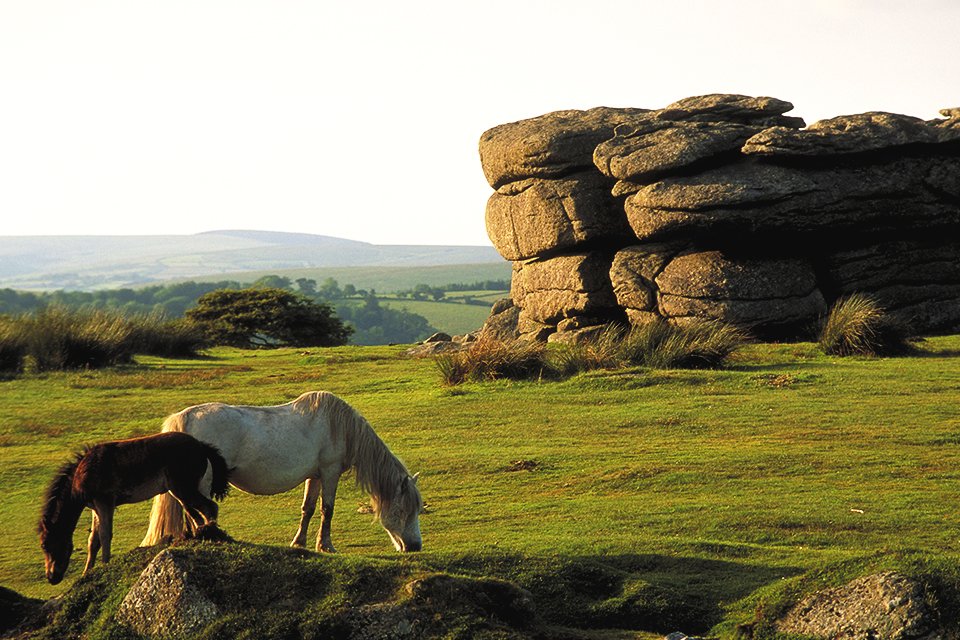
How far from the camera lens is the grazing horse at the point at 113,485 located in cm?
937

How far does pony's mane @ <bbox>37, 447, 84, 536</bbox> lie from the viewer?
31.1 ft

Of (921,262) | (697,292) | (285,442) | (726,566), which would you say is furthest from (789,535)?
(921,262)

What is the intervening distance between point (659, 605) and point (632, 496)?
5.79 metres

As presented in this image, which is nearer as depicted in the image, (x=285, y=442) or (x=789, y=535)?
(x=285, y=442)

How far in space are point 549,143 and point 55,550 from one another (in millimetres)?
28639

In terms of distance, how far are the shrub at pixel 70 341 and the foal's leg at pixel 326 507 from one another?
67.0 feet

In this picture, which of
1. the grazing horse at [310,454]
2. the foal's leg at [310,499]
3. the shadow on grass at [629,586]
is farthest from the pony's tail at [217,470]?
the shadow on grass at [629,586]

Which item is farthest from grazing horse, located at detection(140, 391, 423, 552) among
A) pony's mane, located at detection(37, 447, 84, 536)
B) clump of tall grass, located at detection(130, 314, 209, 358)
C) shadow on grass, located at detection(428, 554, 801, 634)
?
clump of tall grass, located at detection(130, 314, 209, 358)

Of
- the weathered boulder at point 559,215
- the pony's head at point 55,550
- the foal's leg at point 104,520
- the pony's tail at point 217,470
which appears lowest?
the pony's head at point 55,550

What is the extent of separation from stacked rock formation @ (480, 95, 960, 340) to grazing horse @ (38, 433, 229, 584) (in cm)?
2348

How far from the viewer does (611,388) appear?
74.7 feet

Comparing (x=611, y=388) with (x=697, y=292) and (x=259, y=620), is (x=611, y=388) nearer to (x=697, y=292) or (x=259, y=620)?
(x=697, y=292)

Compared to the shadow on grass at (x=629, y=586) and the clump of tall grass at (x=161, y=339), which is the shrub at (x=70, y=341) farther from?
the shadow on grass at (x=629, y=586)

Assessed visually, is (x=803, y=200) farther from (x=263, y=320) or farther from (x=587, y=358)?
(x=263, y=320)
